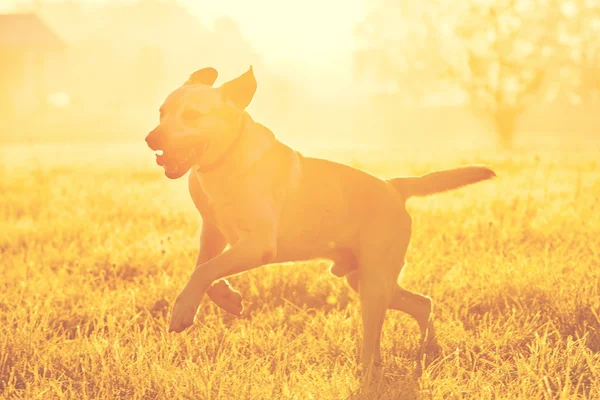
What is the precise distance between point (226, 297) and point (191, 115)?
911 mm

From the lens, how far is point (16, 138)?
35969 mm

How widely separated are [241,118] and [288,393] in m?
1.35

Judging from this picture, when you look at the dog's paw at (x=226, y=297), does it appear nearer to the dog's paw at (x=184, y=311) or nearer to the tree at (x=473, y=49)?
the dog's paw at (x=184, y=311)

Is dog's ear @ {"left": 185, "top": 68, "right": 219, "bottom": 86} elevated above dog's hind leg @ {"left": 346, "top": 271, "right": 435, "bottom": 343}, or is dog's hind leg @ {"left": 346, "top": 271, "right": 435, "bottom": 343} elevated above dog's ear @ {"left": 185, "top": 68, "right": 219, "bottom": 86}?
dog's ear @ {"left": 185, "top": 68, "right": 219, "bottom": 86}

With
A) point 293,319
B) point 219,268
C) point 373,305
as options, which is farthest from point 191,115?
point 293,319

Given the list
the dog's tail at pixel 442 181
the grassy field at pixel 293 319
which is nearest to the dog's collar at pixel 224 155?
the grassy field at pixel 293 319

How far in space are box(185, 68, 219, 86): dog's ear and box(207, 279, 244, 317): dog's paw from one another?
Result: 1.12 meters

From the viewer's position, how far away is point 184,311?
2.80 metres

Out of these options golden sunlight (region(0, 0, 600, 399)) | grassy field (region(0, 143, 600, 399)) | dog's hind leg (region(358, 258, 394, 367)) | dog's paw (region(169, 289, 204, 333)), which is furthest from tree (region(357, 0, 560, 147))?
dog's paw (region(169, 289, 204, 333))

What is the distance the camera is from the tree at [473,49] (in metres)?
27.7

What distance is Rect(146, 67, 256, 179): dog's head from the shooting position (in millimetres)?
3051

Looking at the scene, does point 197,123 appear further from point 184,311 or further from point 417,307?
point 417,307

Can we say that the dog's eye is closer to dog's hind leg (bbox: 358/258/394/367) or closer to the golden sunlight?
the golden sunlight

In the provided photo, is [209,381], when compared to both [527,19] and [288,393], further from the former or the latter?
[527,19]
